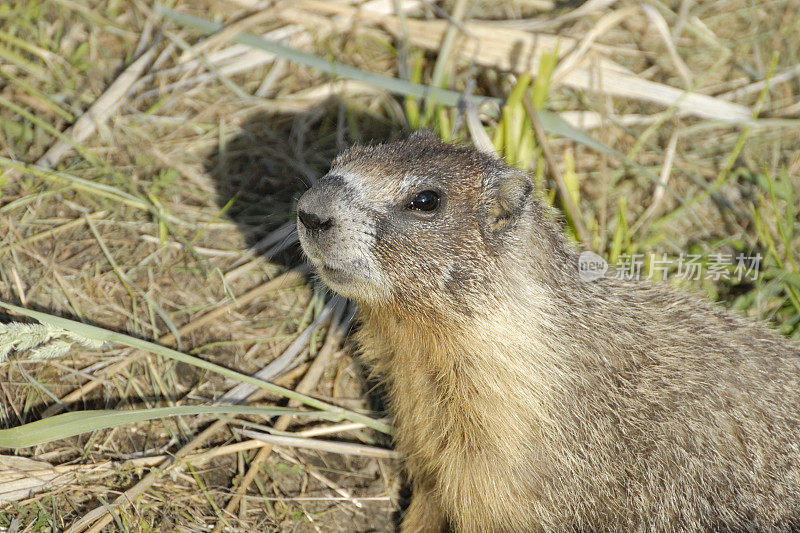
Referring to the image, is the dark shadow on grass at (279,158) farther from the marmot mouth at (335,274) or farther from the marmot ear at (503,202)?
the marmot ear at (503,202)

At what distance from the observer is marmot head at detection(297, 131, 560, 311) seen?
297 cm

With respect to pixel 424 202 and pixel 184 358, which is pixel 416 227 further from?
pixel 184 358

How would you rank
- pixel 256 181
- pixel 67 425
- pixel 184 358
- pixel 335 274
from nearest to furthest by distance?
pixel 67 425 → pixel 335 274 → pixel 184 358 → pixel 256 181

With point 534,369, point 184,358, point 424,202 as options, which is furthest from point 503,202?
point 184,358

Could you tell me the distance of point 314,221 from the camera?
296 centimetres

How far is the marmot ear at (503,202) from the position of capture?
313 cm

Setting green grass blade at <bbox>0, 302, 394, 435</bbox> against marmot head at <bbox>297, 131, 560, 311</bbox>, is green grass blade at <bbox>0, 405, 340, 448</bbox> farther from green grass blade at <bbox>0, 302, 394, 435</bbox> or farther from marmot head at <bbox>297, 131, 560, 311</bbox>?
marmot head at <bbox>297, 131, 560, 311</bbox>

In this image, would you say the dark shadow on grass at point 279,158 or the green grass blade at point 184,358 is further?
the dark shadow on grass at point 279,158

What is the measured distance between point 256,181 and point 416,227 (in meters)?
2.07

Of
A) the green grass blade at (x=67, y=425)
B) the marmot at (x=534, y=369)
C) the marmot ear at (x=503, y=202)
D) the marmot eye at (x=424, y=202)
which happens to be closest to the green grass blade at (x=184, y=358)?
the green grass blade at (x=67, y=425)

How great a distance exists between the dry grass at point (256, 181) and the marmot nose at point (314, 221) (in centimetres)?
A: 110

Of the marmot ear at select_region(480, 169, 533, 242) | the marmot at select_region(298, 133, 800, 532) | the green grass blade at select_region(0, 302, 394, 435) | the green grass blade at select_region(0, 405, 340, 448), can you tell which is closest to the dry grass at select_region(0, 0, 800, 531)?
the green grass blade at select_region(0, 302, 394, 435)

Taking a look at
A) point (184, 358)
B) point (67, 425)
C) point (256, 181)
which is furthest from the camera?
point (256, 181)

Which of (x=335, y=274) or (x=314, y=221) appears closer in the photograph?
(x=314, y=221)
